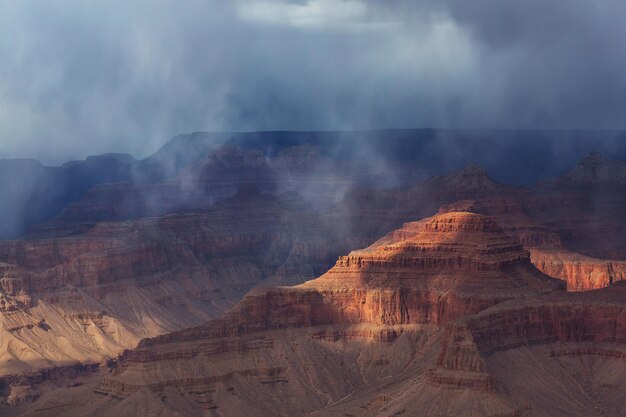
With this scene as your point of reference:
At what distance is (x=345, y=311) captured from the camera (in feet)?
447

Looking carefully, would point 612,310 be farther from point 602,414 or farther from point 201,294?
point 201,294

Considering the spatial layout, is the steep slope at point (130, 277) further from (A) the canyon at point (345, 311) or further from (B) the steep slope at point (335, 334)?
(B) the steep slope at point (335, 334)

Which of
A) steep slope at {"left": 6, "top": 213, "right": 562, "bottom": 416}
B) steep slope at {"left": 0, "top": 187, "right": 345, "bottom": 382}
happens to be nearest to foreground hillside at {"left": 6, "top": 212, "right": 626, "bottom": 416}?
steep slope at {"left": 6, "top": 213, "right": 562, "bottom": 416}

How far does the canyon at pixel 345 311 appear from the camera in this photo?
113875mm

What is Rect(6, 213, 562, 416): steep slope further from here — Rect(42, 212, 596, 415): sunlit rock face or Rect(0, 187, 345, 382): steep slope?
Rect(0, 187, 345, 382): steep slope

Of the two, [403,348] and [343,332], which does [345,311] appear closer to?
[343,332]

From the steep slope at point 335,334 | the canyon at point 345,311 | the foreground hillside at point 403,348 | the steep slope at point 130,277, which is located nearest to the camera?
the foreground hillside at point 403,348

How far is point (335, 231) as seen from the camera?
191750mm

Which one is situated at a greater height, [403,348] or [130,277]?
[130,277]

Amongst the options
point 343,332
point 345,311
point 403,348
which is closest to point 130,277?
point 345,311

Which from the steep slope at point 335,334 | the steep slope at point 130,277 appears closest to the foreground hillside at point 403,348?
the steep slope at point 335,334

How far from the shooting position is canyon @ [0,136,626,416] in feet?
374

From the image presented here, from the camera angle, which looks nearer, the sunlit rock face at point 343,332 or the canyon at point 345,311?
the canyon at point 345,311

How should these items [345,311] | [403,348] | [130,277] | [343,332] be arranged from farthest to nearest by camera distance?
1. [130,277]
2. [345,311]
3. [343,332]
4. [403,348]
